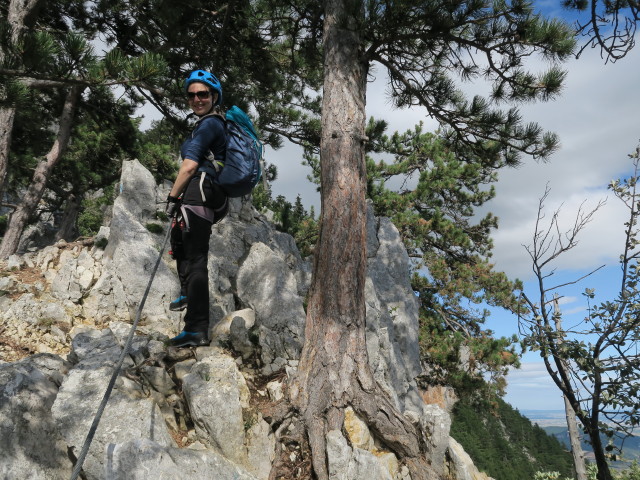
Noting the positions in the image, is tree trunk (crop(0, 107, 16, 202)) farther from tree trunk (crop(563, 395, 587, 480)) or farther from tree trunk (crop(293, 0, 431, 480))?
tree trunk (crop(563, 395, 587, 480))

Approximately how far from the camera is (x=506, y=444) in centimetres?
4972

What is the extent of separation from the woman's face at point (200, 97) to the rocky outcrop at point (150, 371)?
8.22 ft

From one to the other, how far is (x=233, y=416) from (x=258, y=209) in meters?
7.82

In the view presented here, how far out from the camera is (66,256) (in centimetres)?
743

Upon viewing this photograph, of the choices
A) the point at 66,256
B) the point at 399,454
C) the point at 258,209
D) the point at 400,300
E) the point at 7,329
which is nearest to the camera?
the point at 399,454

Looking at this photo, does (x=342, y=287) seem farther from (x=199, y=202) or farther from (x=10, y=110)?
(x=10, y=110)

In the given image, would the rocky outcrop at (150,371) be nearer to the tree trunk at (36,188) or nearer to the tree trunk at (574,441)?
the tree trunk at (36,188)

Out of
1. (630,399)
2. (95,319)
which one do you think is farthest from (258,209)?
(630,399)

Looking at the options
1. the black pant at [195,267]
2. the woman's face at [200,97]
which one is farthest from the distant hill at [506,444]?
the woman's face at [200,97]

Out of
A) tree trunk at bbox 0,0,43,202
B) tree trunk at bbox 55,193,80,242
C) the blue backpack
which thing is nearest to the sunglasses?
the blue backpack

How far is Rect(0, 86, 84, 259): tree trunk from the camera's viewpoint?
8320 millimetres

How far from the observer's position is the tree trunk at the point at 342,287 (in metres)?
4.00

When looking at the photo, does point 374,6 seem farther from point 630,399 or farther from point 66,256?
point 66,256

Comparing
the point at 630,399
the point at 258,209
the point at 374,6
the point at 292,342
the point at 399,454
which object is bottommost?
the point at 399,454
